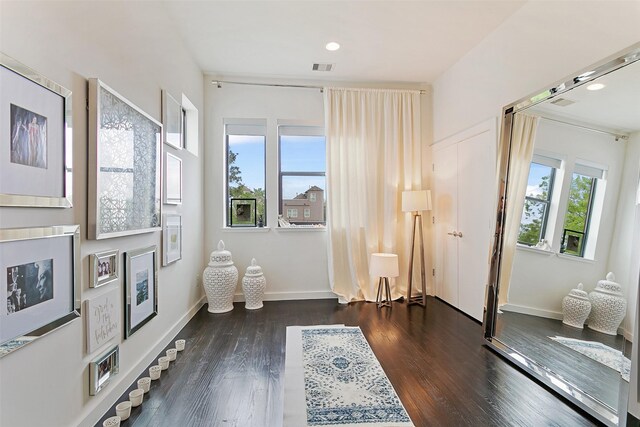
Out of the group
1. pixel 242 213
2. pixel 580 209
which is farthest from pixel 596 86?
pixel 242 213

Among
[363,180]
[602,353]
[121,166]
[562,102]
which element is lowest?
[602,353]

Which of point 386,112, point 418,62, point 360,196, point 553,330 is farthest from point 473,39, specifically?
point 553,330

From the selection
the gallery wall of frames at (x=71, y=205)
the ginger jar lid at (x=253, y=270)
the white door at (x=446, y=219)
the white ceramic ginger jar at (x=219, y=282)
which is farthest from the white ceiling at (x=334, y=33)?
the ginger jar lid at (x=253, y=270)

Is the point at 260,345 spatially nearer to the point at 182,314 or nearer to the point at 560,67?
the point at 182,314

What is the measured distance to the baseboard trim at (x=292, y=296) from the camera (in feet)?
12.7

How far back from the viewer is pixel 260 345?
8.54ft

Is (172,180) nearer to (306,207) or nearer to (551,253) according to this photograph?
(306,207)

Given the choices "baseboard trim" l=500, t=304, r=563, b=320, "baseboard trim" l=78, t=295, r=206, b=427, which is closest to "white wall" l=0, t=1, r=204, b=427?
"baseboard trim" l=78, t=295, r=206, b=427

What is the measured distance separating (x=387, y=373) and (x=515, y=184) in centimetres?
186

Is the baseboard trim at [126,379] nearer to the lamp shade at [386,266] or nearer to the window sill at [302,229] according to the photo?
the window sill at [302,229]

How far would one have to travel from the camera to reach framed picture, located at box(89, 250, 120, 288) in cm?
158

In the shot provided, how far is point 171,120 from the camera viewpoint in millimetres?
2674

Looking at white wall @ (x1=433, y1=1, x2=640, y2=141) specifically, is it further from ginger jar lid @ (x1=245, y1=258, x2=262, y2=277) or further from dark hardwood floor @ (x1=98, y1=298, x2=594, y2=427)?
ginger jar lid @ (x1=245, y1=258, x2=262, y2=277)

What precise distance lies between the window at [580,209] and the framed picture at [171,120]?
314 centimetres
